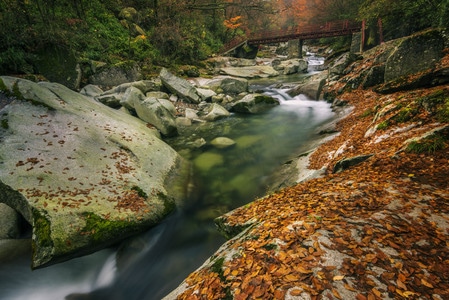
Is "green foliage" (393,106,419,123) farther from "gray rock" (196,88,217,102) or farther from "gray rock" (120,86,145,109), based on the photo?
"gray rock" (196,88,217,102)

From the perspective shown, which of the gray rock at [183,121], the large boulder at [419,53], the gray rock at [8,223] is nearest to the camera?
the gray rock at [8,223]

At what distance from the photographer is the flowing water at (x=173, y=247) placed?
165 inches

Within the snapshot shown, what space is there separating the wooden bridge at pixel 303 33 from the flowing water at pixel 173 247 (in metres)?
21.6

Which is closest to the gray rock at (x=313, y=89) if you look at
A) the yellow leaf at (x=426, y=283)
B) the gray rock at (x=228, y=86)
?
the gray rock at (x=228, y=86)

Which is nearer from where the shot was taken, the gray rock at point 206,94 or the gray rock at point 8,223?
the gray rock at point 8,223

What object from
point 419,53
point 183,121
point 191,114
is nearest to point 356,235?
point 419,53

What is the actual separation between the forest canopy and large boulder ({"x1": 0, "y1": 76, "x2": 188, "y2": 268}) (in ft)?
22.2

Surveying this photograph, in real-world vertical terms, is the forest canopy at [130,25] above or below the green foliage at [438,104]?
above

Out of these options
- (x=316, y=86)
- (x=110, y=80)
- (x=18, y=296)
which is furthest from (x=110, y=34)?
(x=18, y=296)

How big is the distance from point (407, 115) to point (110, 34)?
2105cm

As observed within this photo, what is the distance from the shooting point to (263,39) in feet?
106

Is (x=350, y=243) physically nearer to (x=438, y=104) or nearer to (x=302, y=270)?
(x=302, y=270)

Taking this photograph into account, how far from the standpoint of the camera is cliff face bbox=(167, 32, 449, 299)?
210 centimetres

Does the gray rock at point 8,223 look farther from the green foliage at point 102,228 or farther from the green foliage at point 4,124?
the green foliage at point 4,124
